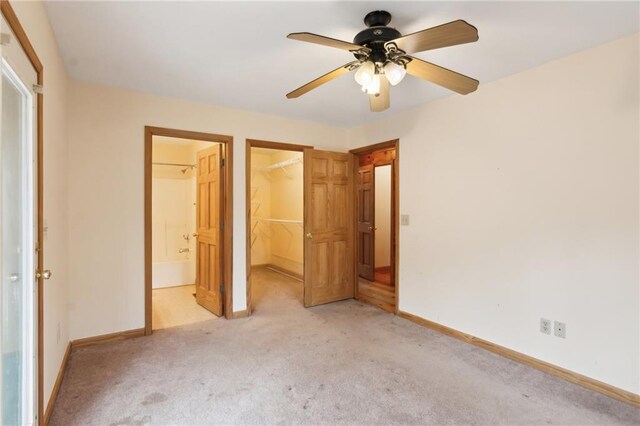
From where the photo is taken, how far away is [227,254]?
12.0 feet

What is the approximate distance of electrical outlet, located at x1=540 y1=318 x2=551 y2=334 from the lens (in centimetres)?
252

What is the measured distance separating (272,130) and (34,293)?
2842mm

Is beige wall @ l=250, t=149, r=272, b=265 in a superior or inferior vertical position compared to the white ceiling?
inferior

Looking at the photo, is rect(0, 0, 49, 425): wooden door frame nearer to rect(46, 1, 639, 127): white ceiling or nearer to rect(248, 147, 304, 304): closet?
rect(46, 1, 639, 127): white ceiling

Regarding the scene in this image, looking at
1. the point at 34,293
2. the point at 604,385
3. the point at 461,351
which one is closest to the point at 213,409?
the point at 34,293

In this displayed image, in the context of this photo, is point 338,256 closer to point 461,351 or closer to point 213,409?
point 461,351

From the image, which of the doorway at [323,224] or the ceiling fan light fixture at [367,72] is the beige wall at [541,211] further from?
the ceiling fan light fixture at [367,72]

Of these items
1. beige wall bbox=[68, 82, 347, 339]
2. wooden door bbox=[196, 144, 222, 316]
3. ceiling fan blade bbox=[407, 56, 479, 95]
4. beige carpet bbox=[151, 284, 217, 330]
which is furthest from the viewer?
wooden door bbox=[196, 144, 222, 316]

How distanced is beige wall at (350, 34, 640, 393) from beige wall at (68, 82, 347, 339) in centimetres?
281

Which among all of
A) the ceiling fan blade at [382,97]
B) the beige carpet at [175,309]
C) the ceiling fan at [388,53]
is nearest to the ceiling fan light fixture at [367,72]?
the ceiling fan at [388,53]

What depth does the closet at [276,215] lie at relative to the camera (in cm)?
582

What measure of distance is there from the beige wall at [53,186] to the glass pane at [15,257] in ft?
1.24

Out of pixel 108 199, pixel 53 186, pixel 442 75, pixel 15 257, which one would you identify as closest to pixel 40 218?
pixel 15 257

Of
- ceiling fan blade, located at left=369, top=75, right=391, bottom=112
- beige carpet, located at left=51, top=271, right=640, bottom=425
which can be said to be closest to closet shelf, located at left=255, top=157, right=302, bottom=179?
beige carpet, located at left=51, top=271, right=640, bottom=425
